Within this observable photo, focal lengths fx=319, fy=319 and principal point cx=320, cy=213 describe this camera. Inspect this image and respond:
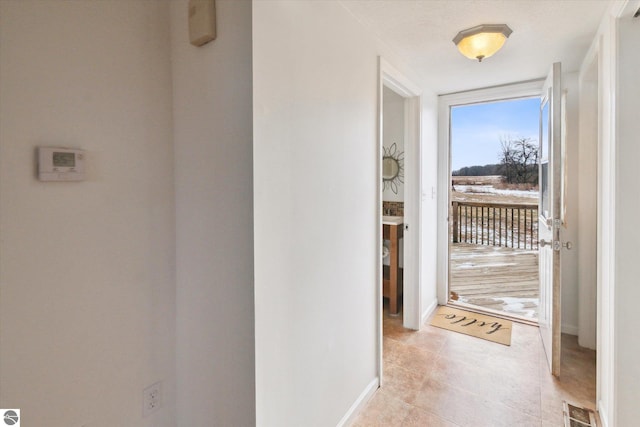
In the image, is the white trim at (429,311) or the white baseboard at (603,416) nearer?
the white baseboard at (603,416)

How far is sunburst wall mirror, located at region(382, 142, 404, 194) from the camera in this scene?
11.8 ft

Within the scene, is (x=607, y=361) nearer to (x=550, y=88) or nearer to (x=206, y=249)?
(x=550, y=88)

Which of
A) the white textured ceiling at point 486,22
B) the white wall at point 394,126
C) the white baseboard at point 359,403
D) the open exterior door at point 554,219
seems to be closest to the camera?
the white textured ceiling at point 486,22

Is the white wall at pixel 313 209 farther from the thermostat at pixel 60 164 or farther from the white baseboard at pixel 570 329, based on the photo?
the white baseboard at pixel 570 329

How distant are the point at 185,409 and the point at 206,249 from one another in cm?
74

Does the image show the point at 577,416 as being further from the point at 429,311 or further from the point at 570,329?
the point at 429,311

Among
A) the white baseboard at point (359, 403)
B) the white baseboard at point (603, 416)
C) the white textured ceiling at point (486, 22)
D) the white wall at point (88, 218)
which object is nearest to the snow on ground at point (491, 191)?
the white textured ceiling at point (486, 22)

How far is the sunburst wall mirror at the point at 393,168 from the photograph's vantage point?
3.60m

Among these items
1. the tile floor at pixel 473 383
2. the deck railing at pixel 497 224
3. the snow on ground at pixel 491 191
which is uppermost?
Result: the snow on ground at pixel 491 191

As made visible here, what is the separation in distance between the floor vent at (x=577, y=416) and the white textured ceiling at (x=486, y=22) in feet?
7.54

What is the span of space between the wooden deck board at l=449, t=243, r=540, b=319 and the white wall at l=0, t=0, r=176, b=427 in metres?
3.46

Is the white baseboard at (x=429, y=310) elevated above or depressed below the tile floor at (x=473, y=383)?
above
